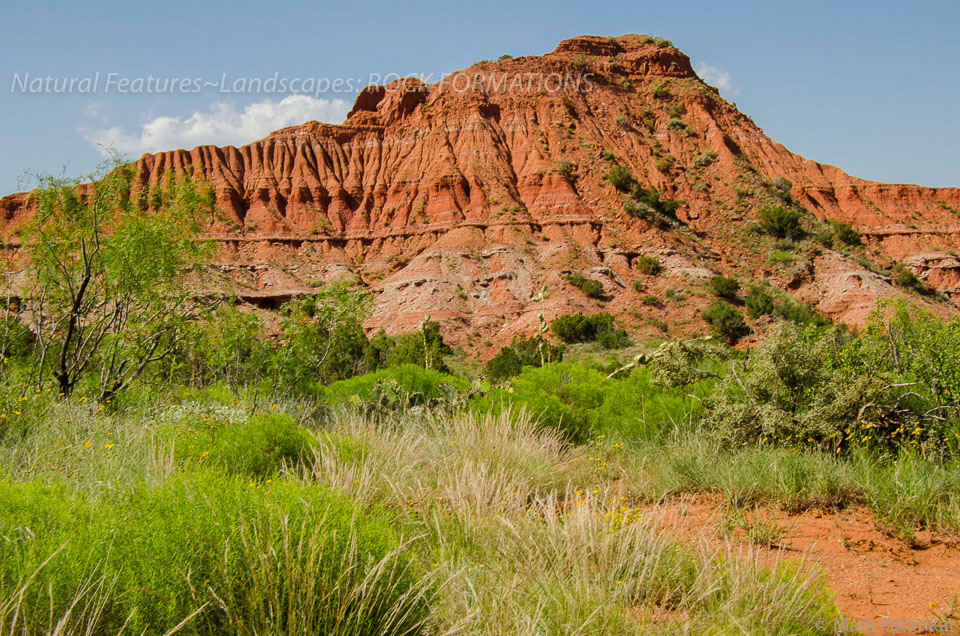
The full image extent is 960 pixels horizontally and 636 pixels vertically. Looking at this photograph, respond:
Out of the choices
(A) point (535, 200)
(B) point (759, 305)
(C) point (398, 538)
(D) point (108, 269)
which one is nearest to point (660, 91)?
(A) point (535, 200)

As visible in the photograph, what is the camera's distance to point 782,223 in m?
45.9

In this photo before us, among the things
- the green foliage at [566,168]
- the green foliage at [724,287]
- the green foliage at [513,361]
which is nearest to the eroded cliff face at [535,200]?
the green foliage at [566,168]

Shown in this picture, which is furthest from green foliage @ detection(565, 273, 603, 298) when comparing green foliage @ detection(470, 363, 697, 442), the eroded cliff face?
green foliage @ detection(470, 363, 697, 442)

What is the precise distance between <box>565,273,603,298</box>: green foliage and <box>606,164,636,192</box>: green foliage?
12.1 meters

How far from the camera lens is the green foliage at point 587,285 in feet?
129

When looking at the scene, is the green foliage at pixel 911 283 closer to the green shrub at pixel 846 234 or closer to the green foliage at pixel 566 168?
the green shrub at pixel 846 234

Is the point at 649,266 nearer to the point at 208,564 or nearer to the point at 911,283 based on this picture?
the point at 911,283

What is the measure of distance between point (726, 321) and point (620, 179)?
17.2 meters

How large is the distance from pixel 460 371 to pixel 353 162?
1329 inches

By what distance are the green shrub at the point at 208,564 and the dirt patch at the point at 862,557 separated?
1.96m

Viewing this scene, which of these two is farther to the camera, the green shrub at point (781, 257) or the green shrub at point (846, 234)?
the green shrub at point (846, 234)

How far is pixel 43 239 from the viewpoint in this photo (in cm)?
952

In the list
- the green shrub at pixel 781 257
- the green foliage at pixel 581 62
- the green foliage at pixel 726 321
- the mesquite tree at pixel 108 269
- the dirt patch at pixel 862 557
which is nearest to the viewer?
the dirt patch at pixel 862 557

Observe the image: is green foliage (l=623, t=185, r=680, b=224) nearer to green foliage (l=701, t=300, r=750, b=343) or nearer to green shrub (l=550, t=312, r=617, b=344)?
green foliage (l=701, t=300, r=750, b=343)
